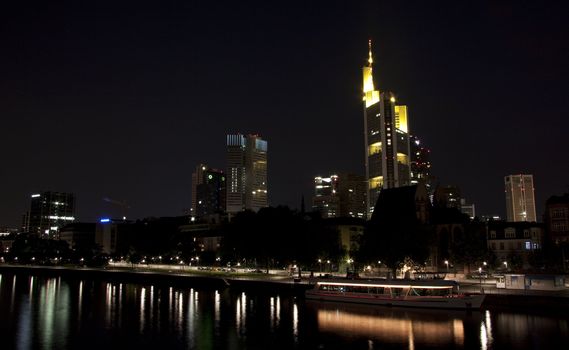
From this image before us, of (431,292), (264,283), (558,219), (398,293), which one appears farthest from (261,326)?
(558,219)

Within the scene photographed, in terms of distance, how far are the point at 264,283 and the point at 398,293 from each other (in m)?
27.5

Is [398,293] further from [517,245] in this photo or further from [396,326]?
[517,245]

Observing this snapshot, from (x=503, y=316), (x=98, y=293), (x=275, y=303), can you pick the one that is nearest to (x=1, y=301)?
(x=98, y=293)

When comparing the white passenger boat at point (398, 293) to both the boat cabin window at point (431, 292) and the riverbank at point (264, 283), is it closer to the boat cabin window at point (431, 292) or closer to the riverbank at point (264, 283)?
the boat cabin window at point (431, 292)

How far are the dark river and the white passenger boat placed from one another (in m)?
2.00

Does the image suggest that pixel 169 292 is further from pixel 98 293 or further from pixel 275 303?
pixel 275 303

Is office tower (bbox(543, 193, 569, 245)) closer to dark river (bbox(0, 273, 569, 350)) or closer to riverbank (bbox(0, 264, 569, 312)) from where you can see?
riverbank (bbox(0, 264, 569, 312))

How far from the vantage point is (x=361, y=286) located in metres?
76.7

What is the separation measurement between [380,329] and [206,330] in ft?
64.3

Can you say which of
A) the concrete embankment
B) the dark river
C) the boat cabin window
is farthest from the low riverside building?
the dark river

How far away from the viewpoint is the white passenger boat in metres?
66.3

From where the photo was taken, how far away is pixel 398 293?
236 feet

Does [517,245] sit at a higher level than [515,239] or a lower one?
lower

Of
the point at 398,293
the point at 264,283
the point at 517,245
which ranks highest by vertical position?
the point at 517,245
